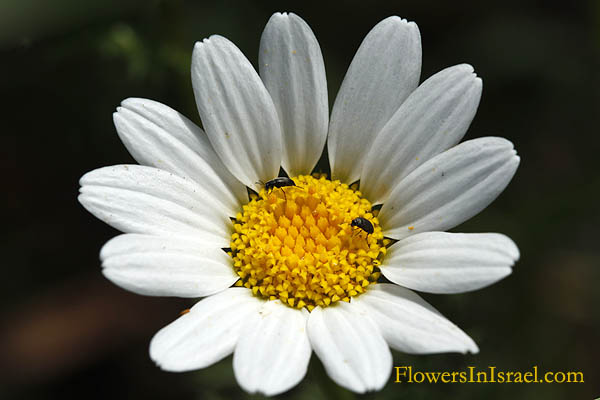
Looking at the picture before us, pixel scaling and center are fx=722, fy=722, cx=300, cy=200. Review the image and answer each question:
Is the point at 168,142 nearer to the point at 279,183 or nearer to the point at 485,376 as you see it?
the point at 279,183

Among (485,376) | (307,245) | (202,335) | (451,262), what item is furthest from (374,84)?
(485,376)

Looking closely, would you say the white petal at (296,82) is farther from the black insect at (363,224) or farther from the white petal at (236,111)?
the black insect at (363,224)

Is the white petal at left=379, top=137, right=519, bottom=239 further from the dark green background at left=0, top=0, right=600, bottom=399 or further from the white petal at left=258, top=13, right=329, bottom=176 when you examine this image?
the dark green background at left=0, top=0, right=600, bottom=399

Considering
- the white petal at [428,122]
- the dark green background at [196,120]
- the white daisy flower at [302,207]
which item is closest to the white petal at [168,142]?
the white daisy flower at [302,207]

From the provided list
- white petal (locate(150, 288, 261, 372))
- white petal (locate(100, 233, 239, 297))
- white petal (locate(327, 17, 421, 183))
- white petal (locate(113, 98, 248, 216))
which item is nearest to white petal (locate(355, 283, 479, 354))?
white petal (locate(150, 288, 261, 372))

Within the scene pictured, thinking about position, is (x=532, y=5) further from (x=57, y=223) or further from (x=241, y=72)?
(x=57, y=223)

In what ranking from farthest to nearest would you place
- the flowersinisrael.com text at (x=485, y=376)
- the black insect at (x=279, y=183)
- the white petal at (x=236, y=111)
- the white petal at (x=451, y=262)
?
the flowersinisrael.com text at (x=485, y=376) < the black insect at (x=279, y=183) < the white petal at (x=236, y=111) < the white petal at (x=451, y=262)
